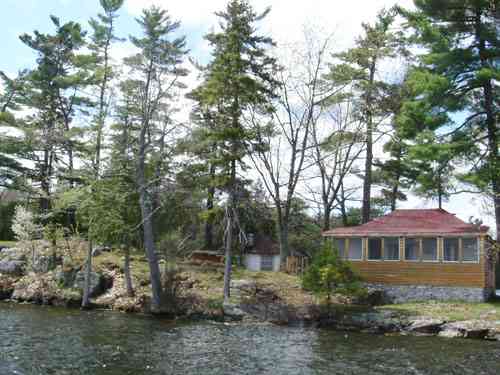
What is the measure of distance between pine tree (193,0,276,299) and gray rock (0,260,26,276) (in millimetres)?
12986

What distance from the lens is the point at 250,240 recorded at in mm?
34344

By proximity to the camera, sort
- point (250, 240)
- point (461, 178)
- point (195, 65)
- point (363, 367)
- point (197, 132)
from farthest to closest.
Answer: point (250, 240) → point (195, 65) → point (197, 132) → point (461, 178) → point (363, 367)

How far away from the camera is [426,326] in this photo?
773 inches

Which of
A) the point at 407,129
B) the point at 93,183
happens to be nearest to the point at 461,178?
the point at 407,129

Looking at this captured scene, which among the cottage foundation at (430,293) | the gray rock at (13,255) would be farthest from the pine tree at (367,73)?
the gray rock at (13,255)

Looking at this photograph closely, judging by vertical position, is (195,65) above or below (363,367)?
above

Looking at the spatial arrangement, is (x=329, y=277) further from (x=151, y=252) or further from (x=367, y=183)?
(x=367, y=183)

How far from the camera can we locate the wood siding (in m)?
23.8

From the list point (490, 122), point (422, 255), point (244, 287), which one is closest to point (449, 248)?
point (422, 255)

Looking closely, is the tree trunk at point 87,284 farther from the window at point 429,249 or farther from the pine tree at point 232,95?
the window at point 429,249

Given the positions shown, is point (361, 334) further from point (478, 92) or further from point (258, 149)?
point (478, 92)

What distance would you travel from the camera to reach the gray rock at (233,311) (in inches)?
877

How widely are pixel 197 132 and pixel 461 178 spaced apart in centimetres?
1231

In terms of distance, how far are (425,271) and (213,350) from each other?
13.4 meters
